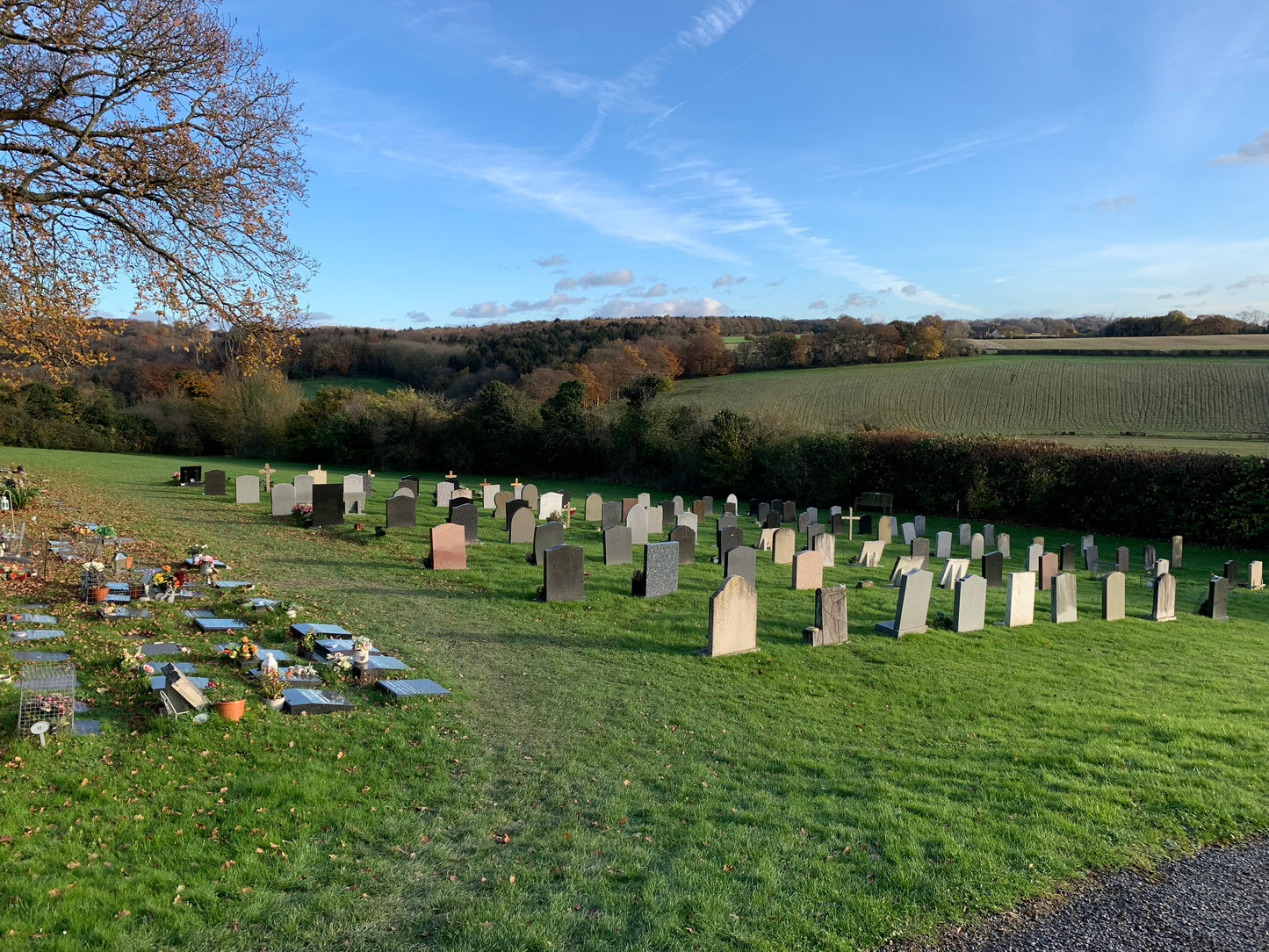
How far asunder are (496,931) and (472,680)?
4845 mm

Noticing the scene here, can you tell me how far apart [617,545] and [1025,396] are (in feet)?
128

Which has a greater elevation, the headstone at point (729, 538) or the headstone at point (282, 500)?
the headstone at point (282, 500)

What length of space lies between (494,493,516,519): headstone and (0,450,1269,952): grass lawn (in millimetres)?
9956

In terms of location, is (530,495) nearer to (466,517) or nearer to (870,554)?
(466,517)

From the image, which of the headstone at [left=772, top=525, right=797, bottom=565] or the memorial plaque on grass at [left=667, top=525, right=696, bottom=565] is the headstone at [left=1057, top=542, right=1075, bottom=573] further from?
the memorial plaque on grass at [left=667, top=525, right=696, bottom=565]

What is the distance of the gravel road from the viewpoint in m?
4.36

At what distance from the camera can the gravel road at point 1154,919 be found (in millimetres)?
4359

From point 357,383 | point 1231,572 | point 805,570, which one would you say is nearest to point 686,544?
point 805,570

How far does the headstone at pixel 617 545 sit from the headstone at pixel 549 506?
622 cm

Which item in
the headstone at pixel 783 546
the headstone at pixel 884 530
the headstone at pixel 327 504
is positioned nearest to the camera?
the headstone at pixel 783 546

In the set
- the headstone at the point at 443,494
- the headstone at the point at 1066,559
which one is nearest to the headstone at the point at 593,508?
the headstone at the point at 443,494

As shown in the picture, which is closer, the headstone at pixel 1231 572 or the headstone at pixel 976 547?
the headstone at pixel 1231 572

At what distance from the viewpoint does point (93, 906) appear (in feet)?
13.6

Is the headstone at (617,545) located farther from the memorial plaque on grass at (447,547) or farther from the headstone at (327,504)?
the headstone at (327,504)
